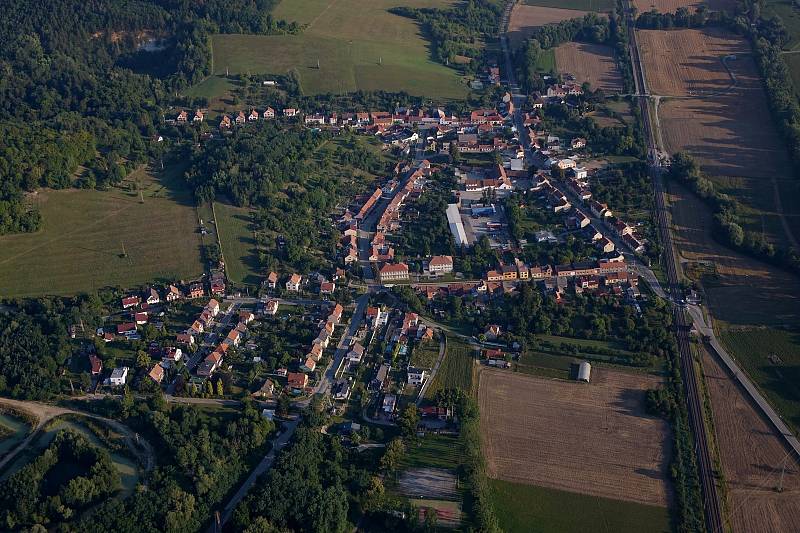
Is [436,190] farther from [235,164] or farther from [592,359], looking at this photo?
[592,359]

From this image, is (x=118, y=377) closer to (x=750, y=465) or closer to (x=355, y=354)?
(x=355, y=354)

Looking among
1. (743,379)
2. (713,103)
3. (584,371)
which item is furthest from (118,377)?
(713,103)

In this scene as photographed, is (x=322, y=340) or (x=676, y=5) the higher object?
(x=676, y=5)

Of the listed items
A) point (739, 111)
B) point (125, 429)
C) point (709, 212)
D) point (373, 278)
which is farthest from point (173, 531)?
point (739, 111)

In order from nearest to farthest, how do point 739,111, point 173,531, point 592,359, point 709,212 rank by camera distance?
point 173,531, point 592,359, point 709,212, point 739,111

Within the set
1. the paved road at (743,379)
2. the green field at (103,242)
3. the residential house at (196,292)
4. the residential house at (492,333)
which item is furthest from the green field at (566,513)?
the green field at (103,242)
